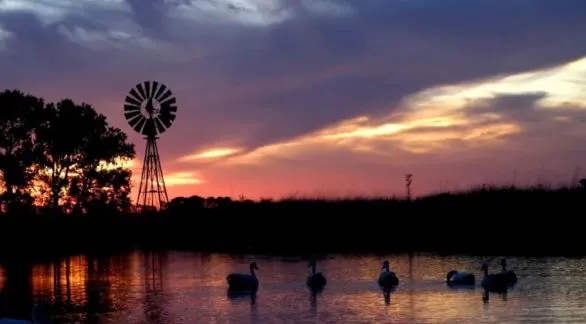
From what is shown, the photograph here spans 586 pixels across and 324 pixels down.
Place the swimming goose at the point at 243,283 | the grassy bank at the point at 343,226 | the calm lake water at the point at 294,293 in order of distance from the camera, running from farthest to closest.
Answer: the grassy bank at the point at 343,226
the swimming goose at the point at 243,283
the calm lake water at the point at 294,293

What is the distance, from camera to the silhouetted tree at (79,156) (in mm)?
47375

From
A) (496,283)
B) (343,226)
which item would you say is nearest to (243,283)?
(496,283)

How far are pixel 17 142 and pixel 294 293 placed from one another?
Answer: 1081 inches

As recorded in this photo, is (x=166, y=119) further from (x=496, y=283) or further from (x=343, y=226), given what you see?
(x=496, y=283)

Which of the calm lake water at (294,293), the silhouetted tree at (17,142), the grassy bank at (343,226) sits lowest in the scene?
the calm lake water at (294,293)

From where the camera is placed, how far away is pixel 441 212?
4500 centimetres

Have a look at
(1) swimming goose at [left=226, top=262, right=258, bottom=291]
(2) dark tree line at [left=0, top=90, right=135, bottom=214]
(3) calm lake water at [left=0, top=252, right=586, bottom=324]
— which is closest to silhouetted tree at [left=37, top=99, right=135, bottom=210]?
(2) dark tree line at [left=0, top=90, right=135, bottom=214]

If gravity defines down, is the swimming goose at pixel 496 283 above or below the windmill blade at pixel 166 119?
below

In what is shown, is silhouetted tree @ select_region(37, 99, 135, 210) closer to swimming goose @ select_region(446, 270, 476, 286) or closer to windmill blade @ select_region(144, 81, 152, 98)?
windmill blade @ select_region(144, 81, 152, 98)

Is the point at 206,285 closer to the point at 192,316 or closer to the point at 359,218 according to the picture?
the point at 192,316

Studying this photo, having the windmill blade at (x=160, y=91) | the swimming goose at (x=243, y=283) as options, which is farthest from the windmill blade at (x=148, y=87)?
the swimming goose at (x=243, y=283)

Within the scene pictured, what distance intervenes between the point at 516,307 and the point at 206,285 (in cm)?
946

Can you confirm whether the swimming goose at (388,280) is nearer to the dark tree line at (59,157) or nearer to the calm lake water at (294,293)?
the calm lake water at (294,293)

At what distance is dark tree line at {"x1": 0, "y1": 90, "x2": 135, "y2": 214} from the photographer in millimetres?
46500
